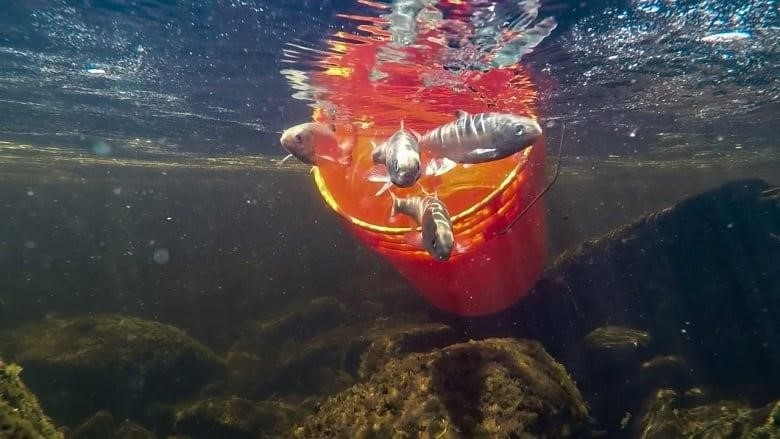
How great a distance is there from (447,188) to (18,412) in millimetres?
11386

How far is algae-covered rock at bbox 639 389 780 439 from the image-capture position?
17.1 ft

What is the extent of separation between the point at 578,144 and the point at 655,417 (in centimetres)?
2065

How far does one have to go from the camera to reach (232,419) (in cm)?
1225

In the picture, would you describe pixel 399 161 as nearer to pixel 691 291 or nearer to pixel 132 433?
pixel 132 433

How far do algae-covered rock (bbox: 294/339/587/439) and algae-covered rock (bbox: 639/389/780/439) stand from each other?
185 centimetres

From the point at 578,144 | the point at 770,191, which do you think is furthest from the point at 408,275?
the point at 578,144

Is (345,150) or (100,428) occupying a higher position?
(345,150)

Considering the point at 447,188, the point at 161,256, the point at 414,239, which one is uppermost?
the point at 414,239

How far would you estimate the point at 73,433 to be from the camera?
1277cm

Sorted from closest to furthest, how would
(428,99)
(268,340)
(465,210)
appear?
(465,210) < (428,99) < (268,340)

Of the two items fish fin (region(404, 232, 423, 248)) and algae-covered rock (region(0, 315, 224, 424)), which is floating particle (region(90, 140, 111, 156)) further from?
fish fin (region(404, 232, 423, 248))

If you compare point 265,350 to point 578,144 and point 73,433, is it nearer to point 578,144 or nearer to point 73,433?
point 73,433

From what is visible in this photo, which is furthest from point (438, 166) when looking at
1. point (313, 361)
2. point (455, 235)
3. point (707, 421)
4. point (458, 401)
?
point (313, 361)

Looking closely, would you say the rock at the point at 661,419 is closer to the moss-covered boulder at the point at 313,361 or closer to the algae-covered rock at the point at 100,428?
the moss-covered boulder at the point at 313,361
